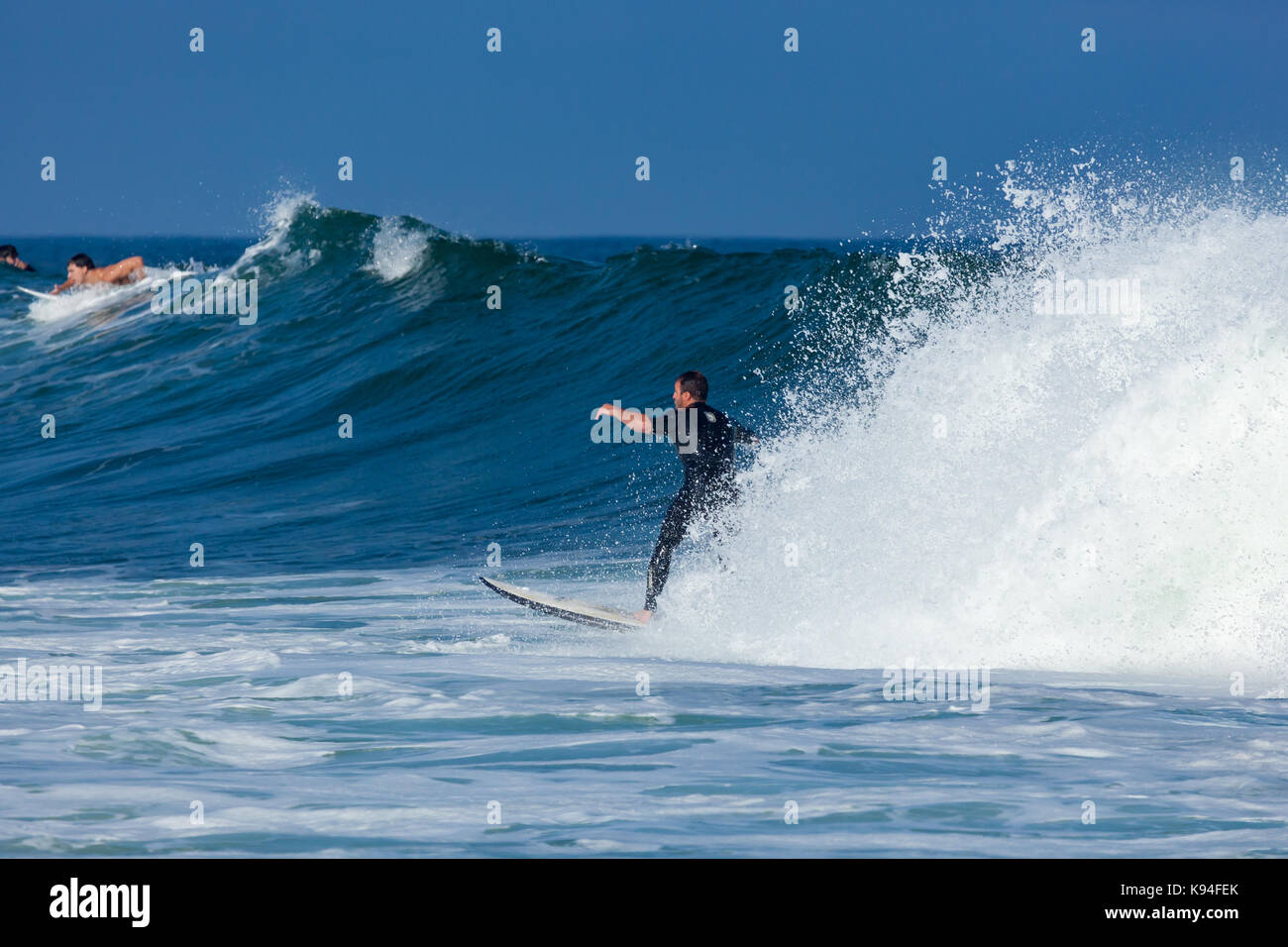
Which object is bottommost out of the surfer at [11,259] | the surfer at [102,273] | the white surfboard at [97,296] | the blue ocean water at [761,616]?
the blue ocean water at [761,616]

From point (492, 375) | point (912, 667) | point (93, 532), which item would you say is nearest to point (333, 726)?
point (912, 667)

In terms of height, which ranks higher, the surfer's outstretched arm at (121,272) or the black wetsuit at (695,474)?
the surfer's outstretched arm at (121,272)

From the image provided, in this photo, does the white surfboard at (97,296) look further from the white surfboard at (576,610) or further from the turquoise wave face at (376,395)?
the white surfboard at (576,610)

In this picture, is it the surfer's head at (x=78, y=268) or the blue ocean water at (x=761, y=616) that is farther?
the surfer's head at (x=78, y=268)

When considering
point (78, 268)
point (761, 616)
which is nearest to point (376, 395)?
point (761, 616)

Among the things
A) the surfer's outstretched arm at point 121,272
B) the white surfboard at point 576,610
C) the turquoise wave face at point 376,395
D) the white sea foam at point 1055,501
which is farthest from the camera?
the surfer's outstretched arm at point 121,272

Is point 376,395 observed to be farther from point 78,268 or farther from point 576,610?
point 78,268

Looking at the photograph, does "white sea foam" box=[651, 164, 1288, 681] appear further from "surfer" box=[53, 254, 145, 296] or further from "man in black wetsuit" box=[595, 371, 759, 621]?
"surfer" box=[53, 254, 145, 296]

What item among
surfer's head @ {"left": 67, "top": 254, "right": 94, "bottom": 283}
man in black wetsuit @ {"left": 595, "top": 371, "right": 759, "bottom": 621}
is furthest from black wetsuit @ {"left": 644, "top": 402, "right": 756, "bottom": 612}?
surfer's head @ {"left": 67, "top": 254, "right": 94, "bottom": 283}

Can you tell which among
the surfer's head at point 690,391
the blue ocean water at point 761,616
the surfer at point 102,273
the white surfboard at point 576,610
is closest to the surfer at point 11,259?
the surfer at point 102,273

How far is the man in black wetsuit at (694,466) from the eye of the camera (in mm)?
8359

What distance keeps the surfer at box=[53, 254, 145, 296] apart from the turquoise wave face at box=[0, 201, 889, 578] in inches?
41.5
